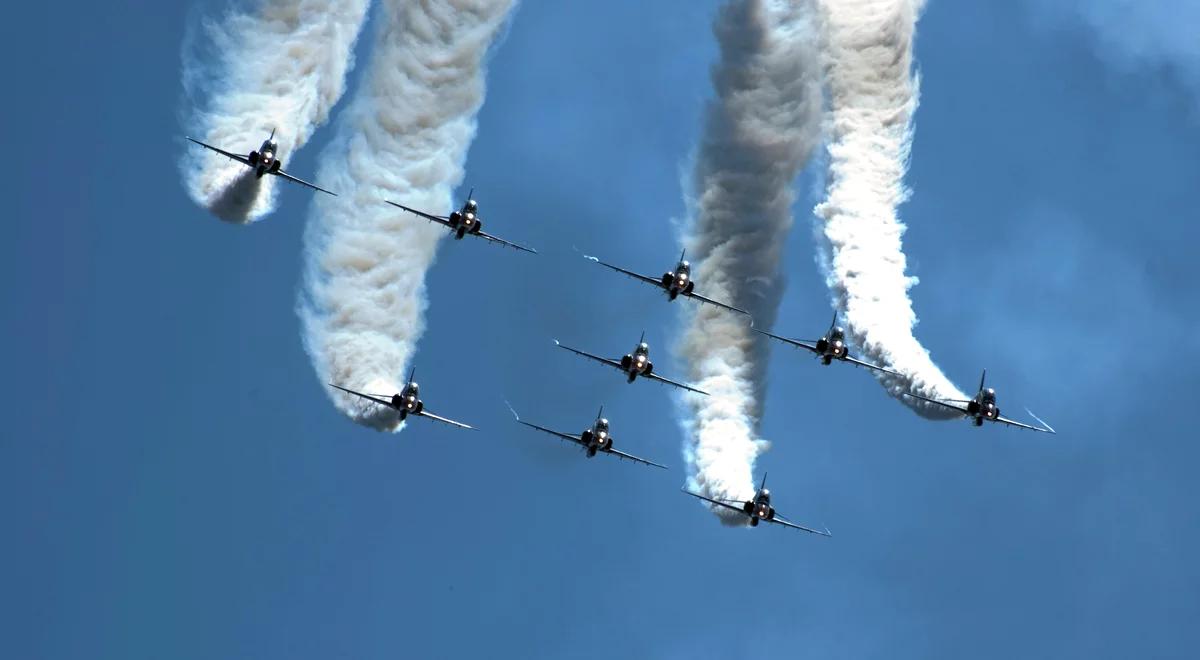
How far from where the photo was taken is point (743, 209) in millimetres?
77625

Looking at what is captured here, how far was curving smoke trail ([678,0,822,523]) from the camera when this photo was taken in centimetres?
7456

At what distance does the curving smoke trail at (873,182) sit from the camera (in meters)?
74.4

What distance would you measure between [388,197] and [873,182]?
646 inches

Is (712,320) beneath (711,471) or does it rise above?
above

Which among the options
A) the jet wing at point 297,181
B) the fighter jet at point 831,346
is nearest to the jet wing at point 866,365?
the fighter jet at point 831,346

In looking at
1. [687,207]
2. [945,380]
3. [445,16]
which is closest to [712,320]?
[687,207]

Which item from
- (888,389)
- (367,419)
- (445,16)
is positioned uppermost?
(445,16)

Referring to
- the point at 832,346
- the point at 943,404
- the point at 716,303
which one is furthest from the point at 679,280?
the point at 943,404

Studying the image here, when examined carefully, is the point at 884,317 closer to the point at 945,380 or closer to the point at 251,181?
the point at 945,380

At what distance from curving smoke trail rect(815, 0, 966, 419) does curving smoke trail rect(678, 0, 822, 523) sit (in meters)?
1.11

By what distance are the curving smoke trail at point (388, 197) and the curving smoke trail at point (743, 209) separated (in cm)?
844

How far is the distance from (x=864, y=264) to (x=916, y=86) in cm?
616

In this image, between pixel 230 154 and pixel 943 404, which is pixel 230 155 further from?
pixel 943 404

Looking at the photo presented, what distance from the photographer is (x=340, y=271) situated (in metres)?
76.8
